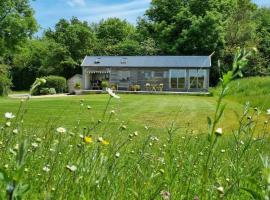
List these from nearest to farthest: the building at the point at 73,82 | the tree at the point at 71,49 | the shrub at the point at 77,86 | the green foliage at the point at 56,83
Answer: the green foliage at the point at 56,83, the shrub at the point at 77,86, the building at the point at 73,82, the tree at the point at 71,49

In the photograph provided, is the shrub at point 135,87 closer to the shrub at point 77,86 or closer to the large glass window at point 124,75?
the large glass window at point 124,75

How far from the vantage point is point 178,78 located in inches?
1715

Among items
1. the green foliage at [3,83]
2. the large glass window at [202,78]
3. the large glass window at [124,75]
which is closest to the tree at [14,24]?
the green foliage at [3,83]

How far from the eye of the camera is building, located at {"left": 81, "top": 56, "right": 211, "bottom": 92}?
141 ft

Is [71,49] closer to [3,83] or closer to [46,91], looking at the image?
[46,91]

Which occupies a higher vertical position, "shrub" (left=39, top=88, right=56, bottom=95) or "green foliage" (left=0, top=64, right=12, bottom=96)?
"green foliage" (left=0, top=64, right=12, bottom=96)

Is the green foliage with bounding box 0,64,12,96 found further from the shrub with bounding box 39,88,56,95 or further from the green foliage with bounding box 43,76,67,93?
the green foliage with bounding box 43,76,67,93

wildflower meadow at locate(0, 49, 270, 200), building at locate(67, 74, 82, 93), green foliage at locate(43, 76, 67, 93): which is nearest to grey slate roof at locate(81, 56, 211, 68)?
building at locate(67, 74, 82, 93)

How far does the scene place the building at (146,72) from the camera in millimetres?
42875

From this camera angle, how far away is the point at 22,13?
35.1 metres

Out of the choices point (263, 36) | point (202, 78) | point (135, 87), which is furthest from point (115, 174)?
point (263, 36)

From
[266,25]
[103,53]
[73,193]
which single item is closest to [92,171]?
[73,193]

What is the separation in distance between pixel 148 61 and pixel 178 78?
327 cm

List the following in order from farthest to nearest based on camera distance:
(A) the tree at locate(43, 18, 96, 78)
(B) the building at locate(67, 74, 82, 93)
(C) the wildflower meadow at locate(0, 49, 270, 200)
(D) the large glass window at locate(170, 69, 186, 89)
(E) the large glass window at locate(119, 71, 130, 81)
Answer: (A) the tree at locate(43, 18, 96, 78) → (E) the large glass window at locate(119, 71, 130, 81) → (B) the building at locate(67, 74, 82, 93) → (D) the large glass window at locate(170, 69, 186, 89) → (C) the wildflower meadow at locate(0, 49, 270, 200)
